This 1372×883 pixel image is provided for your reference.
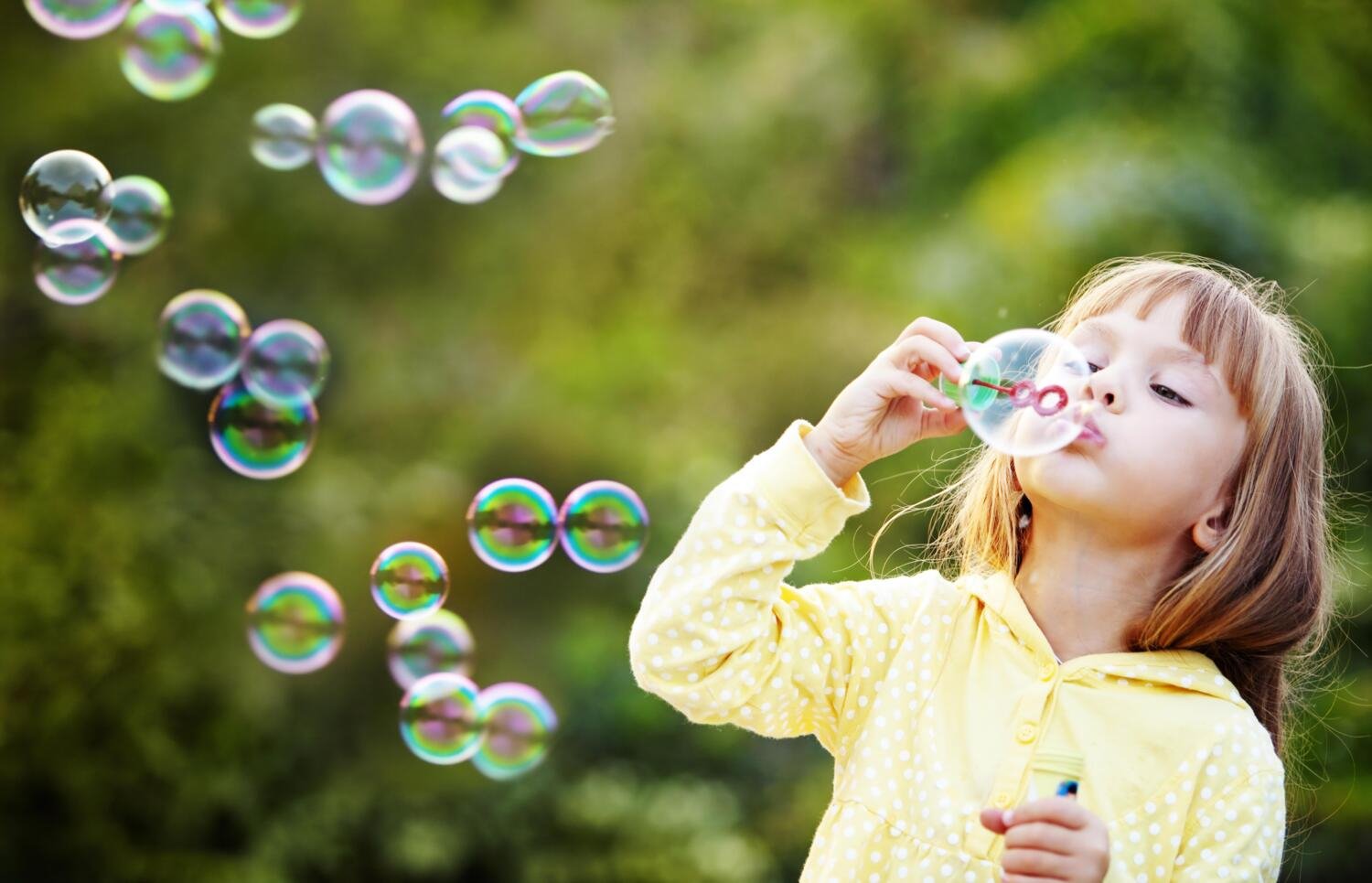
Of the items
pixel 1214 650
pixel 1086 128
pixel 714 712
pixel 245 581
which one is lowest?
pixel 245 581

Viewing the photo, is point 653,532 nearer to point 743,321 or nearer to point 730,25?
point 743,321

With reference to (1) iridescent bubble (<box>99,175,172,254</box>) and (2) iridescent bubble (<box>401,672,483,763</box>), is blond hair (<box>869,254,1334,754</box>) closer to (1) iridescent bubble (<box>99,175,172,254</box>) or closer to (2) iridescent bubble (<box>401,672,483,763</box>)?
(2) iridescent bubble (<box>401,672,483,763</box>)

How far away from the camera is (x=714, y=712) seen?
159 centimetres

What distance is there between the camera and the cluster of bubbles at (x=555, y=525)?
225cm

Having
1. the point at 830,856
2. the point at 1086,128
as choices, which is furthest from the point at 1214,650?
the point at 1086,128

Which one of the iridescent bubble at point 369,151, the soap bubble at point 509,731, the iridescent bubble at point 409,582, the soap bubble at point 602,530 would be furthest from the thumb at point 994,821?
the iridescent bubble at point 369,151

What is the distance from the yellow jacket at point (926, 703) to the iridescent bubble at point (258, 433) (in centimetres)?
119

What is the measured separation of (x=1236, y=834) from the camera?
1.48 metres

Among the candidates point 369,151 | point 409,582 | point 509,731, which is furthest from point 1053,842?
point 369,151

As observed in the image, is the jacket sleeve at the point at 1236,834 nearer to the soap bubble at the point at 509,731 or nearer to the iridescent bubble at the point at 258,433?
the soap bubble at the point at 509,731

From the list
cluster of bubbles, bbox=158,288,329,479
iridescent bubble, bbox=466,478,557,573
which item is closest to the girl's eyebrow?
iridescent bubble, bbox=466,478,557,573

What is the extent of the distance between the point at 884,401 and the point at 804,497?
0.14 metres

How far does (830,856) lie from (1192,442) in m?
0.59

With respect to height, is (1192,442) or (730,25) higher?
(730,25)
